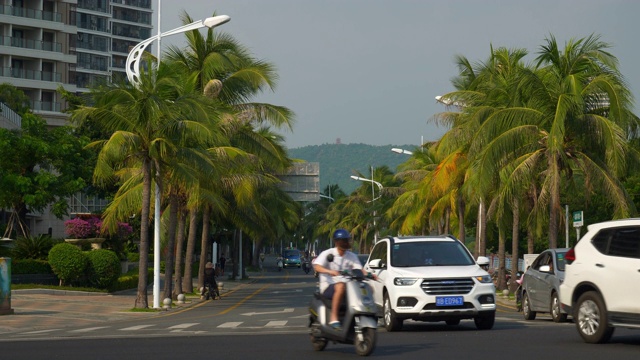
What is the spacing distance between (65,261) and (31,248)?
2.98 metres

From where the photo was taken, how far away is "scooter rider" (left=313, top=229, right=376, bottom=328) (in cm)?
1462

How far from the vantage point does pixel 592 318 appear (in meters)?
15.6

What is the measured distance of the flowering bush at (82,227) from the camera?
168ft

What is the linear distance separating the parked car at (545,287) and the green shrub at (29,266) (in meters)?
23.2

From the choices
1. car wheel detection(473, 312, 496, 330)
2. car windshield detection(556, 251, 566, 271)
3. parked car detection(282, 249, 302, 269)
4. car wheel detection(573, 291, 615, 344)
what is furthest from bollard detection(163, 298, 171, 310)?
parked car detection(282, 249, 302, 269)

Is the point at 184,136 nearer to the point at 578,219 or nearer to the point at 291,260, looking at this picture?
the point at 578,219

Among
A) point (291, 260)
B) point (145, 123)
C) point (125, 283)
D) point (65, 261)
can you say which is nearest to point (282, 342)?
point (145, 123)

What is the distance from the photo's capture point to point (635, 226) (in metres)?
15.0

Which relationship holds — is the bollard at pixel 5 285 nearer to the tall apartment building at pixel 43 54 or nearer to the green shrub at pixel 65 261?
the green shrub at pixel 65 261

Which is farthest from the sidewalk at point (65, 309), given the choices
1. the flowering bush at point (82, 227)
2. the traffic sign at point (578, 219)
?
the traffic sign at point (578, 219)

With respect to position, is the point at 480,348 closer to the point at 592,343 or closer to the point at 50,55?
the point at 592,343

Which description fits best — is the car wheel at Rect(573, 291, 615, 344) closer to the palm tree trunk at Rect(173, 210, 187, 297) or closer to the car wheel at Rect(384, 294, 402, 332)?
the car wheel at Rect(384, 294, 402, 332)

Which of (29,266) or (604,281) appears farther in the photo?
(29,266)

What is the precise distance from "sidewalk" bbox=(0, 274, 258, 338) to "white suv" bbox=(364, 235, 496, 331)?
28.8ft
